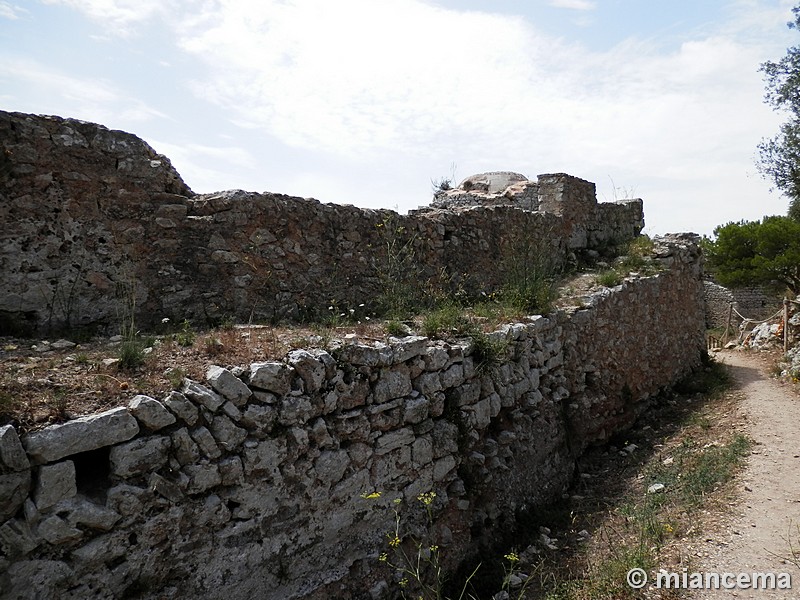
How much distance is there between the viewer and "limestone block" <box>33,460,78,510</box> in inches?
115

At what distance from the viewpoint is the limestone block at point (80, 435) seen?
2.92 m

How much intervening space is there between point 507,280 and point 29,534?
622 cm

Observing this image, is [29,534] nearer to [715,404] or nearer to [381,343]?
[381,343]

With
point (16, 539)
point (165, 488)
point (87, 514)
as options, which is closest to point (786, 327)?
point (165, 488)

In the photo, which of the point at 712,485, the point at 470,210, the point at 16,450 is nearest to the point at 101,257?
the point at 16,450

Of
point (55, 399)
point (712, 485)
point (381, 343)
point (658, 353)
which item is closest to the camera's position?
point (55, 399)

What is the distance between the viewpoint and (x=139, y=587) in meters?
3.19

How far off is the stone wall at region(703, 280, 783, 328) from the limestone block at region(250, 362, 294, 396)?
21.2m

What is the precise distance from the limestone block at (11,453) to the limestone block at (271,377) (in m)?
1.35

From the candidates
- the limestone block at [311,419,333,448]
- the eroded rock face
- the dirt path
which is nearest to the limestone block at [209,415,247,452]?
the limestone block at [311,419,333,448]

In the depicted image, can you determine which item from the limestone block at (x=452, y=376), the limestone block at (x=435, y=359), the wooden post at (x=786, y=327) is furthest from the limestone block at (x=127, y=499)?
the wooden post at (x=786, y=327)

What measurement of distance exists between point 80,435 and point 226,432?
2.76 feet

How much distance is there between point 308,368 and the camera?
13.6ft

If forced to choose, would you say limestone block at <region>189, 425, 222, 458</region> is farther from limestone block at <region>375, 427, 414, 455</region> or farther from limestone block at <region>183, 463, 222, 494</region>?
limestone block at <region>375, 427, 414, 455</region>
